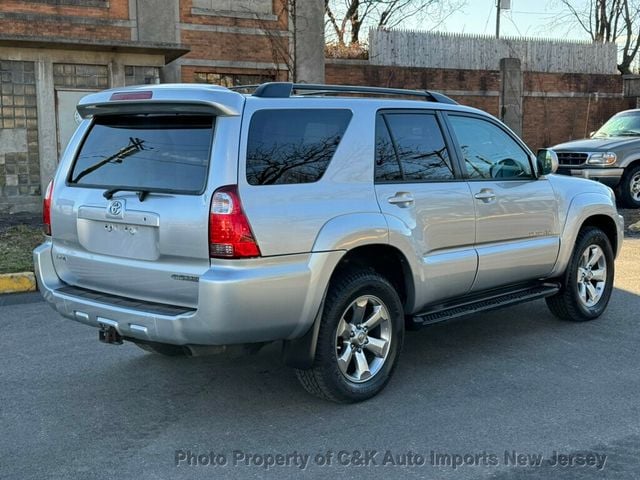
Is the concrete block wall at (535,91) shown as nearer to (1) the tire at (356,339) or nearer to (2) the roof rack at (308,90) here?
(2) the roof rack at (308,90)

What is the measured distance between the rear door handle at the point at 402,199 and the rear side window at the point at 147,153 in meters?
1.30

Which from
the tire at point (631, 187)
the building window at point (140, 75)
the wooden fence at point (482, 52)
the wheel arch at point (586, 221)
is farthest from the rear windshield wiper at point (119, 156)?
the wooden fence at point (482, 52)

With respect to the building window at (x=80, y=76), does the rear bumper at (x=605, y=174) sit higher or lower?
lower

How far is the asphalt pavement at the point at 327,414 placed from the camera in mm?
3707

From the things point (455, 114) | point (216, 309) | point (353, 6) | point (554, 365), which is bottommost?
point (554, 365)

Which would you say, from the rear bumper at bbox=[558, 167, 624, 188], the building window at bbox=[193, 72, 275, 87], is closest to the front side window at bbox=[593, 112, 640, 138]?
the rear bumper at bbox=[558, 167, 624, 188]

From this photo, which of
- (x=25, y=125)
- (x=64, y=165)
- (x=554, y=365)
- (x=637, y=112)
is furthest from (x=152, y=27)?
(x=554, y=365)

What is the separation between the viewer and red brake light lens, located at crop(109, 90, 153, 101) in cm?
424

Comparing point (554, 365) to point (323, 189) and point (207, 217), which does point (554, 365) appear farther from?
point (207, 217)

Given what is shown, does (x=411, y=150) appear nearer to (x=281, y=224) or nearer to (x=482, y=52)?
(x=281, y=224)

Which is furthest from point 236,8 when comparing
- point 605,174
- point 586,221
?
point 586,221

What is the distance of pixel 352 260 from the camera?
4.58 metres

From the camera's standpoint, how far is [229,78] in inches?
673

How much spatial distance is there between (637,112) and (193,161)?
1364 cm
